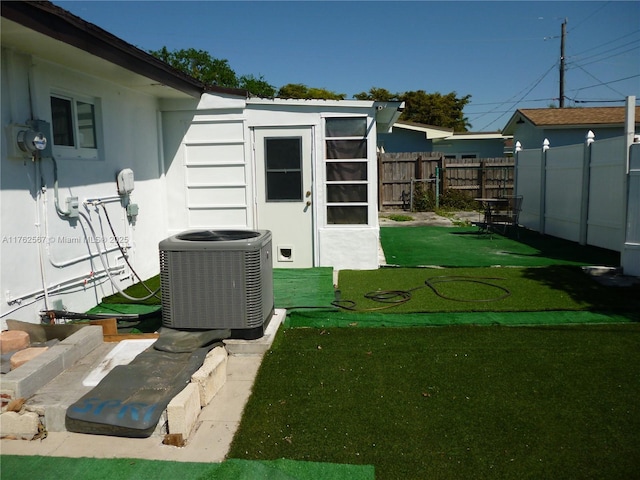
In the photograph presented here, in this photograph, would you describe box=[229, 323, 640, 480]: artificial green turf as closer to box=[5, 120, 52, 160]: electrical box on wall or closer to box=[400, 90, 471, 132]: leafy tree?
box=[5, 120, 52, 160]: electrical box on wall

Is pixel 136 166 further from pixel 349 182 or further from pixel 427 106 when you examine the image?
pixel 427 106

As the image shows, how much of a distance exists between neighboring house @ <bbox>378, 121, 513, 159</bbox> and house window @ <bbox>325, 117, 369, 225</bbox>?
48.4 ft

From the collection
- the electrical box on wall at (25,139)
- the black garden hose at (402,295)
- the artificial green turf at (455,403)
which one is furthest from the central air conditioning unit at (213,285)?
the black garden hose at (402,295)

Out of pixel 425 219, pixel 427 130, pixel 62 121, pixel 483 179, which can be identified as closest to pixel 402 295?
pixel 62 121

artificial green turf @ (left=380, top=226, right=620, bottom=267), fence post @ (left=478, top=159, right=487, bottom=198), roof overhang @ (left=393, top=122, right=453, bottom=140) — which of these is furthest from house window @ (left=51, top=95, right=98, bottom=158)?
roof overhang @ (left=393, top=122, right=453, bottom=140)

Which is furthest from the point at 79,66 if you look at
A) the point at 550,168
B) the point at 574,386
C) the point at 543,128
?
the point at 543,128

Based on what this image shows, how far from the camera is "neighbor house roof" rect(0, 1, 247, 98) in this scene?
4.25 meters

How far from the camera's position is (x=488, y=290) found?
687 centimetres

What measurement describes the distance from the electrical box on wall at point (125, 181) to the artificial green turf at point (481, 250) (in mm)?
4205

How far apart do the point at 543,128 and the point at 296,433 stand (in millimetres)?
17430

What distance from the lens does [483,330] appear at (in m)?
5.45

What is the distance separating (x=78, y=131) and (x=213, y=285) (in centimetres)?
300

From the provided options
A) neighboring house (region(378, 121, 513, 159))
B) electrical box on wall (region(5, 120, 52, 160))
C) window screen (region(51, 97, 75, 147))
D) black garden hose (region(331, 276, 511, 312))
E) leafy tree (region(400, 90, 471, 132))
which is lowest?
black garden hose (region(331, 276, 511, 312))

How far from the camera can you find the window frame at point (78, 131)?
5.90m
